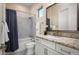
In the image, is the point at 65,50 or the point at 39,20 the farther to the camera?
the point at 39,20

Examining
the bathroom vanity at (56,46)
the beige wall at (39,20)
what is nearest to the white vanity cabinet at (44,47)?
the bathroom vanity at (56,46)

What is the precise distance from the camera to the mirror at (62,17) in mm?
1385

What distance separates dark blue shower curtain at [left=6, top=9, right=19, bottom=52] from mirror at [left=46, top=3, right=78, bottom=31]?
1.94 ft

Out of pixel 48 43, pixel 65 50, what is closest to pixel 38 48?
pixel 48 43

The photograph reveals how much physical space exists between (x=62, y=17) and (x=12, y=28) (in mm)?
882

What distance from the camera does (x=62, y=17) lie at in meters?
1.58

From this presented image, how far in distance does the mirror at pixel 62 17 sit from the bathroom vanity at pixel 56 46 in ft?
0.82

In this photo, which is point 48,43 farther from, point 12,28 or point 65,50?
point 12,28

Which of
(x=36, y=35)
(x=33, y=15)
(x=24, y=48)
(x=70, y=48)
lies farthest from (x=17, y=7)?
(x=70, y=48)

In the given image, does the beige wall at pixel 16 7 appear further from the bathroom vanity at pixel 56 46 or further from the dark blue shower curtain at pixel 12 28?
the bathroom vanity at pixel 56 46

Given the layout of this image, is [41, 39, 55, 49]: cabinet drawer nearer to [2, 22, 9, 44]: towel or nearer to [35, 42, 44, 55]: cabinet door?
[35, 42, 44, 55]: cabinet door

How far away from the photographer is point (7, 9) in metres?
1.37

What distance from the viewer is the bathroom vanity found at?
105 cm

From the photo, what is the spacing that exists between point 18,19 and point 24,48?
0.49 meters
